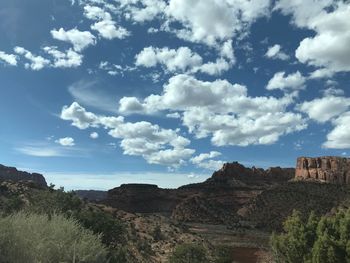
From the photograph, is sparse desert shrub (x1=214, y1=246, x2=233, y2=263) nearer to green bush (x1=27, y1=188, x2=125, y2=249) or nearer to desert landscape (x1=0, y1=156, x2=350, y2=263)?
desert landscape (x1=0, y1=156, x2=350, y2=263)

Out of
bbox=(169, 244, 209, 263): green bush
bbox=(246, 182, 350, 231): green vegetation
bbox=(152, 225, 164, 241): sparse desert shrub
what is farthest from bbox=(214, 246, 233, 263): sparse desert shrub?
bbox=(246, 182, 350, 231): green vegetation

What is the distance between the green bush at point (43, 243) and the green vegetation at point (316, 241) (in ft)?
56.0

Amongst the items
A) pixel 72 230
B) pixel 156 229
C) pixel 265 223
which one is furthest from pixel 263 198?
pixel 72 230

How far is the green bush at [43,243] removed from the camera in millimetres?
15891

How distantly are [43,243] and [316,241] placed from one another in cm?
2131

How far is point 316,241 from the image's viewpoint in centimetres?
3291

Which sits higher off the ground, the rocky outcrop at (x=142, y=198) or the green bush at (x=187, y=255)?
the rocky outcrop at (x=142, y=198)

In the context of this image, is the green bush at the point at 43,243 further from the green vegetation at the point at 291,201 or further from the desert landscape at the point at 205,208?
the green vegetation at the point at 291,201

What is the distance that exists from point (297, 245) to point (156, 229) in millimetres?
29553

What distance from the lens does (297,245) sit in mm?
36438

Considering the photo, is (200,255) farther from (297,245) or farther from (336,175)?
(336,175)

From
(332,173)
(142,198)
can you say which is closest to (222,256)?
(142,198)

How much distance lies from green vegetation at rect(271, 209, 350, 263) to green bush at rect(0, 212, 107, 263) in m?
17.1

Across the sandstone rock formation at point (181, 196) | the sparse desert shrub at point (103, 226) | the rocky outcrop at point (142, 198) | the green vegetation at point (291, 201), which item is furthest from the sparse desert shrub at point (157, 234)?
the rocky outcrop at point (142, 198)
